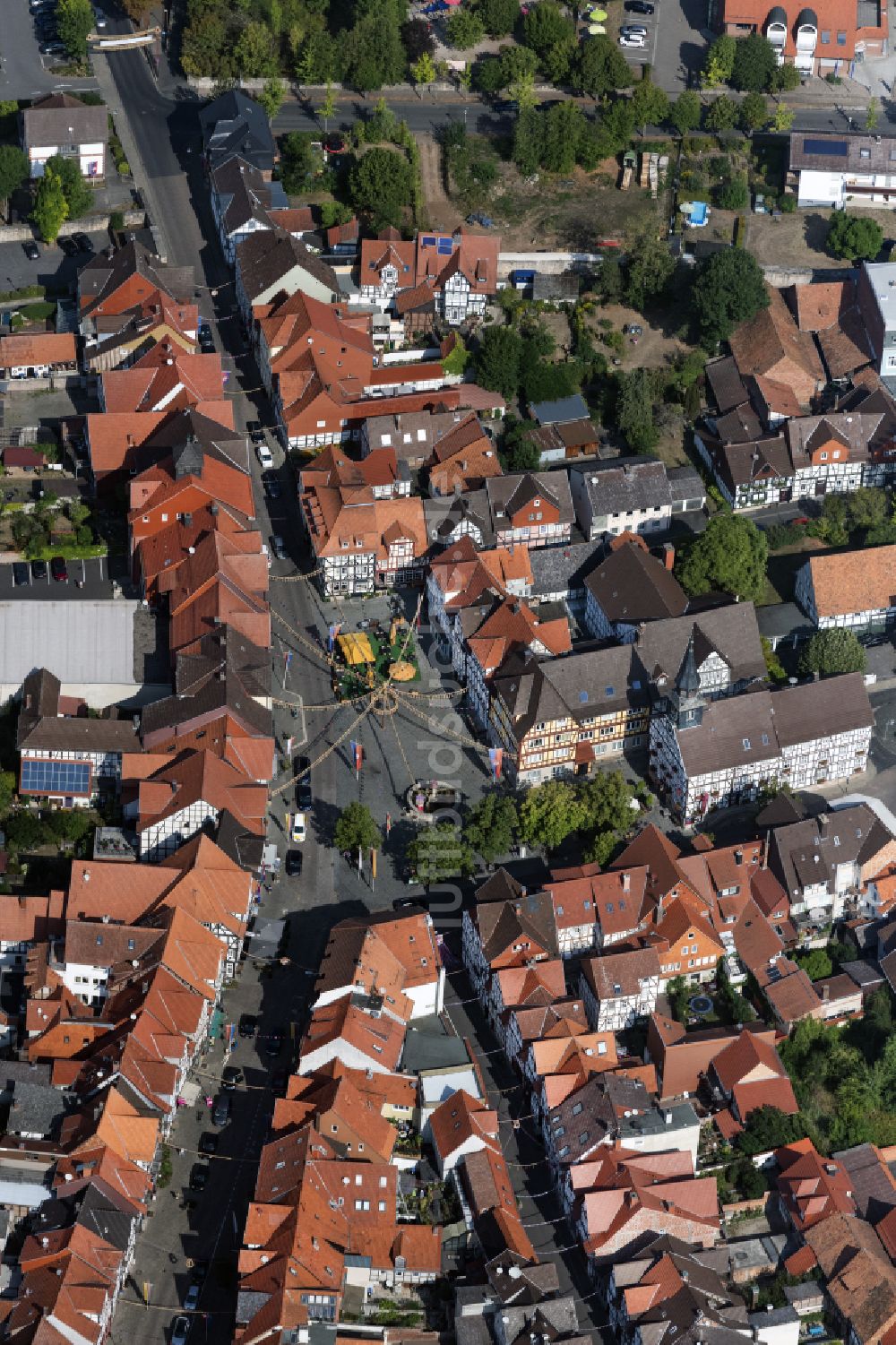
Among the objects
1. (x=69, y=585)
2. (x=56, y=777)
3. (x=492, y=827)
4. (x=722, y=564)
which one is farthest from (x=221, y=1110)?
(x=722, y=564)

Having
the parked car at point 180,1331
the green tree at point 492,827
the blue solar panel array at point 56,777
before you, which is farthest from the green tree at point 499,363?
the parked car at point 180,1331

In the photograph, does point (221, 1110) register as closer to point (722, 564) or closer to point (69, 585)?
point (69, 585)

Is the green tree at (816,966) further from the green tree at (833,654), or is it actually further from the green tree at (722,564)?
the green tree at (722,564)

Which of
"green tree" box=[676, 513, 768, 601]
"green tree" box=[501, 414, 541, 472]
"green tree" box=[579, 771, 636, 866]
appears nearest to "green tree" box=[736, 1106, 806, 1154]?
"green tree" box=[579, 771, 636, 866]

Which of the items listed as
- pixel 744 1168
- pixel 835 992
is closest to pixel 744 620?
pixel 835 992

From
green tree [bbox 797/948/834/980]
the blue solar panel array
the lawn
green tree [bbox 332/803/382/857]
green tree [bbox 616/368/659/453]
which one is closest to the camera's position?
green tree [bbox 797/948/834/980]

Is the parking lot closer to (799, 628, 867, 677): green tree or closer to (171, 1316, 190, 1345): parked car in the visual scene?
(799, 628, 867, 677): green tree
